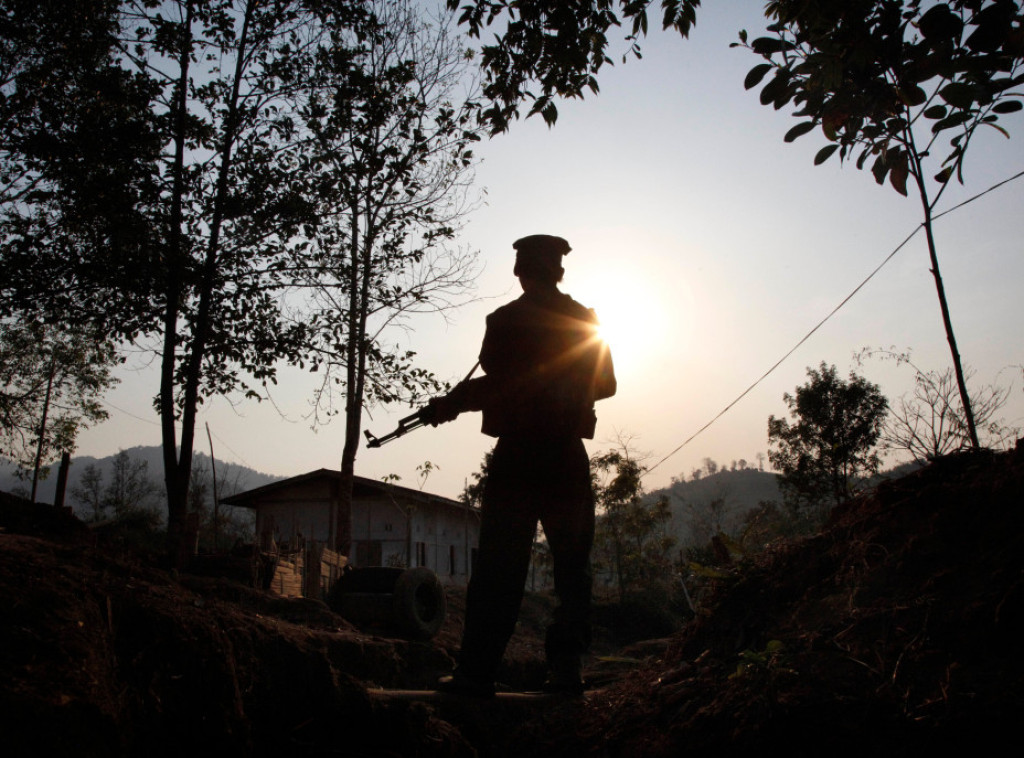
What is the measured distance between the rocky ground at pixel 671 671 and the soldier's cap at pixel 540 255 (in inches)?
81.8

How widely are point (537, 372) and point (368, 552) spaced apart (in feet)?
92.5

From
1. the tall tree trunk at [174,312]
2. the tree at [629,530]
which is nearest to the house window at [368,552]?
the tree at [629,530]

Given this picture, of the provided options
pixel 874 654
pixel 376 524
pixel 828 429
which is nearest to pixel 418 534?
pixel 376 524

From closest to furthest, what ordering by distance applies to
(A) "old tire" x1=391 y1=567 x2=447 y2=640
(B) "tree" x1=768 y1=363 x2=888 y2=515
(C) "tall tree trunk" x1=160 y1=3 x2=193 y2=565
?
1. (C) "tall tree trunk" x1=160 y1=3 x2=193 y2=565
2. (A) "old tire" x1=391 y1=567 x2=447 y2=640
3. (B) "tree" x1=768 y1=363 x2=888 y2=515

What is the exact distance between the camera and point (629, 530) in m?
28.2

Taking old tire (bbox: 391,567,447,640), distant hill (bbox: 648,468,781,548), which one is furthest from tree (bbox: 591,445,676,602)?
distant hill (bbox: 648,468,781,548)

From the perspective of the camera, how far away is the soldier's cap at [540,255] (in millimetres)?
3941

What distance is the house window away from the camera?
29.8 meters

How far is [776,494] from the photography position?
138500mm

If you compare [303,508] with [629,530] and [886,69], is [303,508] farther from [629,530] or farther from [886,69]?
[886,69]

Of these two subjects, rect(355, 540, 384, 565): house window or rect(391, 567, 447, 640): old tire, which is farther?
rect(355, 540, 384, 565): house window

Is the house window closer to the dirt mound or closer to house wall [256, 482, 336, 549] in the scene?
house wall [256, 482, 336, 549]

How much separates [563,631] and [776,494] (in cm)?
14541

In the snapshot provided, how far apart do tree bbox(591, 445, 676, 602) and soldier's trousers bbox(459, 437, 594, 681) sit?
2357 cm
